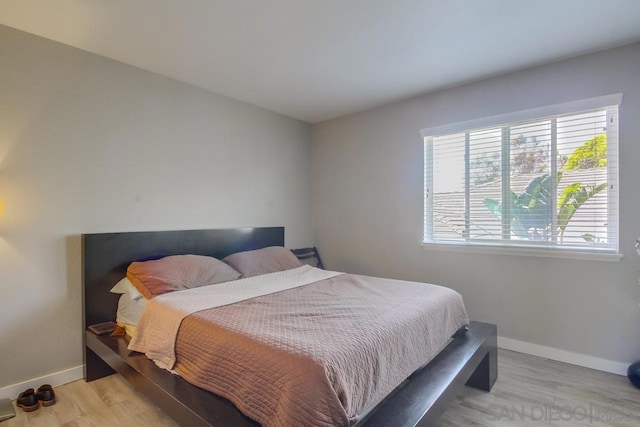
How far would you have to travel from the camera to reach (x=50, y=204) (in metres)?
2.31

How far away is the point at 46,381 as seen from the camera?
229 cm

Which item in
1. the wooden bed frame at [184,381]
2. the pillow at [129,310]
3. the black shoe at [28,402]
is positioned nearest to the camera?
the wooden bed frame at [184,381]

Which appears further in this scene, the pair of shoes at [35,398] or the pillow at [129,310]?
the pillow at [129,310]

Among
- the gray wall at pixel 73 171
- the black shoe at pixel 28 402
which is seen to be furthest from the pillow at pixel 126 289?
the black shoe at pixel 28 402

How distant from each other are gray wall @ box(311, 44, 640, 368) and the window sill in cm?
5

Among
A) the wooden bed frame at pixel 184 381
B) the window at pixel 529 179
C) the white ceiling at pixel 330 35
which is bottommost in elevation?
the wooden bed frame at pixel 184 381

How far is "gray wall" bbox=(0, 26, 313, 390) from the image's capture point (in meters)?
2.19

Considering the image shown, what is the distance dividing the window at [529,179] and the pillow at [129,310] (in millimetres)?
2653

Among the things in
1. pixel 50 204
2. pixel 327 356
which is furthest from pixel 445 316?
pixel 50 204

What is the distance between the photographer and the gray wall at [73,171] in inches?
86.1

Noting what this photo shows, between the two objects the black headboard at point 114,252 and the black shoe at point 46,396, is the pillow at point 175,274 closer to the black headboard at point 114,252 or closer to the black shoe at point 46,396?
the black headboard at point 114,252

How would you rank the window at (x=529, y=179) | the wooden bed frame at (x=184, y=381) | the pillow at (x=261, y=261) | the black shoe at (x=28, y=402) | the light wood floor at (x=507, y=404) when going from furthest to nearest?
1. the pillow at (x=261, y=261)
2. the window at (x=529, y=179)
3. the black shoe at (x=28, y=402)
4. the light wood floor at (x=507, y=404)
5. the wooden bed frame at (x=184, y=381)

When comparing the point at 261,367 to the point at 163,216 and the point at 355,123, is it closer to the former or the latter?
the point at 163,216

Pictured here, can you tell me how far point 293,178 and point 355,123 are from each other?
1.01 metres
